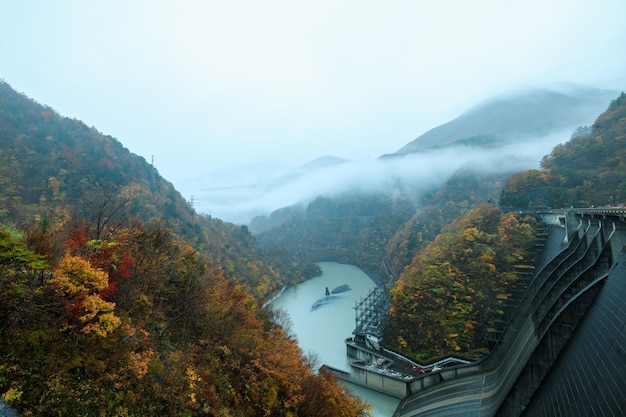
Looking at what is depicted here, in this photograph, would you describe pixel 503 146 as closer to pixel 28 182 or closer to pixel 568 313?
pixel 568 313

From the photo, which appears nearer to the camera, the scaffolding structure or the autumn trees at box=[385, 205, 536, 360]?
the autumn trees at box=[385, 205, 536, 360]

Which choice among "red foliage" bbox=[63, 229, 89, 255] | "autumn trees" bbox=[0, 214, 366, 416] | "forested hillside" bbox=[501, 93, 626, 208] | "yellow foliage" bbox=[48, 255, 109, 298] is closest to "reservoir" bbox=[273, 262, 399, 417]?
"autumn trees" bbox=[0, 214, 366, 416]

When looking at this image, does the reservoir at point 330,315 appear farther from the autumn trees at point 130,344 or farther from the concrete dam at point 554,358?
the autumn trees at point 130,344

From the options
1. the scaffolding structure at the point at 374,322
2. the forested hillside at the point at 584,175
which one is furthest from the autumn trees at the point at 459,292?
the forested hillside at the point at 584,175

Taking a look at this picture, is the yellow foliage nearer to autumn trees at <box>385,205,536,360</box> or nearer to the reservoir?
the reservoir

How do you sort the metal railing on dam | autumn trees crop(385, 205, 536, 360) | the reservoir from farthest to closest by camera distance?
autumn trees crop(385, 205, 536, 360) → the reservoir → the metal railing on dam

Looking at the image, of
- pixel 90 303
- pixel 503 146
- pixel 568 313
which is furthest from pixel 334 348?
pixel 503 146
